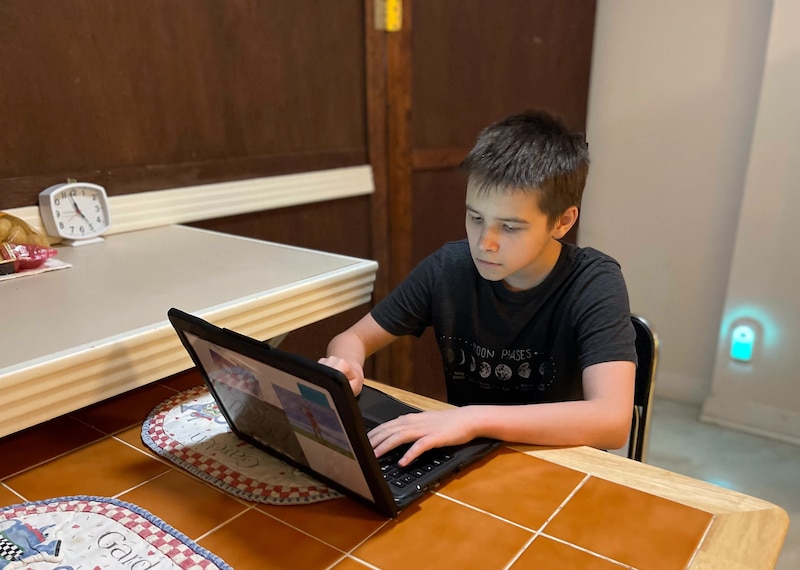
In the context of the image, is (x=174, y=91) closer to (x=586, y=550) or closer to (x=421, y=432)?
(x=421, y=432)

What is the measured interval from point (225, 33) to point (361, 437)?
3.88 feet

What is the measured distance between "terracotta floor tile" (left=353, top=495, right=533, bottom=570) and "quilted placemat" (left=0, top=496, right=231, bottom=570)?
0.15 meters

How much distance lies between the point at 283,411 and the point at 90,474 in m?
0.25

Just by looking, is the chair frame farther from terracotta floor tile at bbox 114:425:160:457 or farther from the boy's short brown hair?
terracotta floor tile at bbox 114:425:160:457

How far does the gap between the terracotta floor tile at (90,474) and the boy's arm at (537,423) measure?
0.27 meters

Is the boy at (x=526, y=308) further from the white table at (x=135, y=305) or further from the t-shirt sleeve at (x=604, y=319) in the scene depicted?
the white table at (x=135, y=305)

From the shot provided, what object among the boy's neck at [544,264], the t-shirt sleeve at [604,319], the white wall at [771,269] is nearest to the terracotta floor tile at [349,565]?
the t-shirt sleeve at [604,319]

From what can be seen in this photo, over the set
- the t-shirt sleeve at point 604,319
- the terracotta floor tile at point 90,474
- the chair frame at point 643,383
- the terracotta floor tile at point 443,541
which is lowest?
the chair frame at point 643,383

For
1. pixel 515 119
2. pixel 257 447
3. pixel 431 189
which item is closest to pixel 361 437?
pixel 257 447

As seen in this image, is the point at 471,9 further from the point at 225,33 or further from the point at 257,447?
the point at 257,447

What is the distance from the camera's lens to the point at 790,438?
2262mm

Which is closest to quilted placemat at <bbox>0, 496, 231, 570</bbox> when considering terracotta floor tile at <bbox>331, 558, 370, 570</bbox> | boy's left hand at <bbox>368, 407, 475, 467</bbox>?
terracotta floor tile at <bbox>331, 558, 370, 570</bbox>

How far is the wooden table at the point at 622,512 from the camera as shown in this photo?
0.60m

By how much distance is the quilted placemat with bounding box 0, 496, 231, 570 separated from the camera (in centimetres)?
58
